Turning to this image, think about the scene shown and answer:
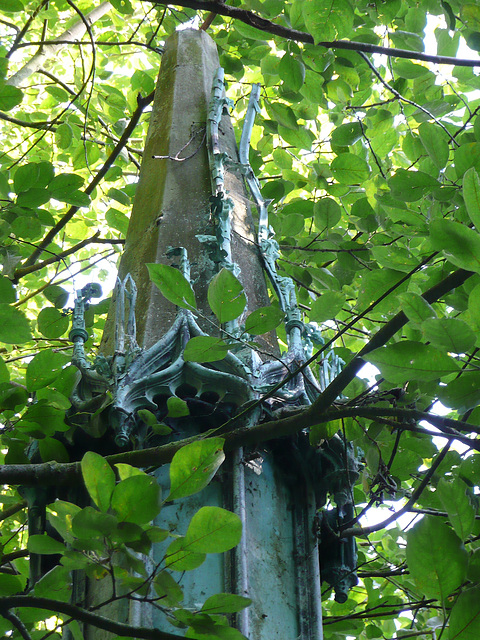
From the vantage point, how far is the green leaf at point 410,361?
5.72 ft

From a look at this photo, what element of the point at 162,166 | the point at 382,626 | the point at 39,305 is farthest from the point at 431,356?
the point at 39,305

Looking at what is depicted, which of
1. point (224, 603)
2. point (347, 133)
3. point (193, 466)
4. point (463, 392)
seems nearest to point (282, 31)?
point (347, 133)

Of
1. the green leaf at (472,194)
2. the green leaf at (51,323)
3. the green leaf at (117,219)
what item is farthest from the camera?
the green leaf at (117,219)

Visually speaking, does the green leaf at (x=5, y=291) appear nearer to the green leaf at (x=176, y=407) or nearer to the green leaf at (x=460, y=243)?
the green leaf at (x=176, y=407)

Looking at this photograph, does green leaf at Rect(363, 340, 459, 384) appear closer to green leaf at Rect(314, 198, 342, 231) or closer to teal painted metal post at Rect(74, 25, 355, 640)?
teal painted metal post at Rect(74, 25, 355, 640)

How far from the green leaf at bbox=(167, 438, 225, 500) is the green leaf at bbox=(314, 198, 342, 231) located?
7.50 feet

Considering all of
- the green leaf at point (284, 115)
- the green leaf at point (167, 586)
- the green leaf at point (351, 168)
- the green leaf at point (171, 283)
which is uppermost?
the green leaf at point (284, 115)

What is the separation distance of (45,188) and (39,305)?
176 inches

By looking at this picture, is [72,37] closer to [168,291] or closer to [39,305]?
[39,305]

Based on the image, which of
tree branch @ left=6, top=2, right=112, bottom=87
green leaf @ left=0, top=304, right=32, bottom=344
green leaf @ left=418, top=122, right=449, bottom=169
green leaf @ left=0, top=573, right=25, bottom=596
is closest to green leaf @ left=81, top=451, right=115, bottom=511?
green leaf @ left=0, top=573, right=25, bottom=596

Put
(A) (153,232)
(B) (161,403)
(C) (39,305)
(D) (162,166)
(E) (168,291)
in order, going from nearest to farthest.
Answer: (E) (168,291), (B) (161,403), (A) (153,232), (D) (162,166), (C) (39,305)

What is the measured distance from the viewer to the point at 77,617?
179 cm

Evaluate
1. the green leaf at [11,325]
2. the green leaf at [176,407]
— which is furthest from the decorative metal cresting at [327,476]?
the green leaf at [11,325]

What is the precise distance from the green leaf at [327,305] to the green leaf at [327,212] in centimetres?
149
